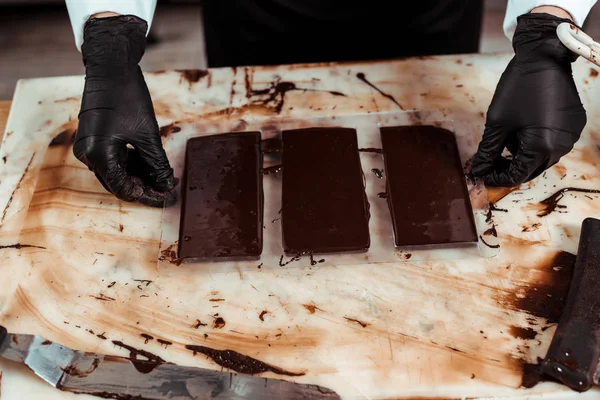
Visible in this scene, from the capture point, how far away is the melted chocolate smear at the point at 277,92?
2.03m

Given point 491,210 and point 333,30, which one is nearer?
point 491,210

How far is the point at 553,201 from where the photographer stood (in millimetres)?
1758

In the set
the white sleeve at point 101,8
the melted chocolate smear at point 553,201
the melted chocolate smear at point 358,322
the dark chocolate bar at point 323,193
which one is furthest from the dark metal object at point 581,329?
the white sleeve at point 101,8

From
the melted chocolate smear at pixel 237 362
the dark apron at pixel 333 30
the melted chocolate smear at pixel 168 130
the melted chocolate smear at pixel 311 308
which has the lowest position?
the melted chocolate smear at pixel 237 362

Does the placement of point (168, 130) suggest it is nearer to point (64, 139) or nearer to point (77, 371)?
point (64, 139)

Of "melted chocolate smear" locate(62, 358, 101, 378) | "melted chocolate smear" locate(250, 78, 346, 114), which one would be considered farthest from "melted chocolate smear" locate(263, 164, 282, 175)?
"melted chocolate smear" locate(62, 358, 101, 378)

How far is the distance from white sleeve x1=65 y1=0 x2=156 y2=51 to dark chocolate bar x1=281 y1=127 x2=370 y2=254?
0.59m

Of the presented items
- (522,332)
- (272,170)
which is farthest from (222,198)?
(522,332)

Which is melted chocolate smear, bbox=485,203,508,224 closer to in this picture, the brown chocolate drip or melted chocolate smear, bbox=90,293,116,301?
the brown chocolate drip

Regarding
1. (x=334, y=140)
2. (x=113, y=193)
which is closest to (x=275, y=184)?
(x=334, y=140)

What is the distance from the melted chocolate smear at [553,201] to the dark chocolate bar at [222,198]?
33.5 inches

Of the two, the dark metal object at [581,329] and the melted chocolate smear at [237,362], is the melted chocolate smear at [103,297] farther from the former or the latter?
the dark metal object at [581,329]

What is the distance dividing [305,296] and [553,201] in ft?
2.67

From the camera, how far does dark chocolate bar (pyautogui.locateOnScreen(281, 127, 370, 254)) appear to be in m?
1.66
